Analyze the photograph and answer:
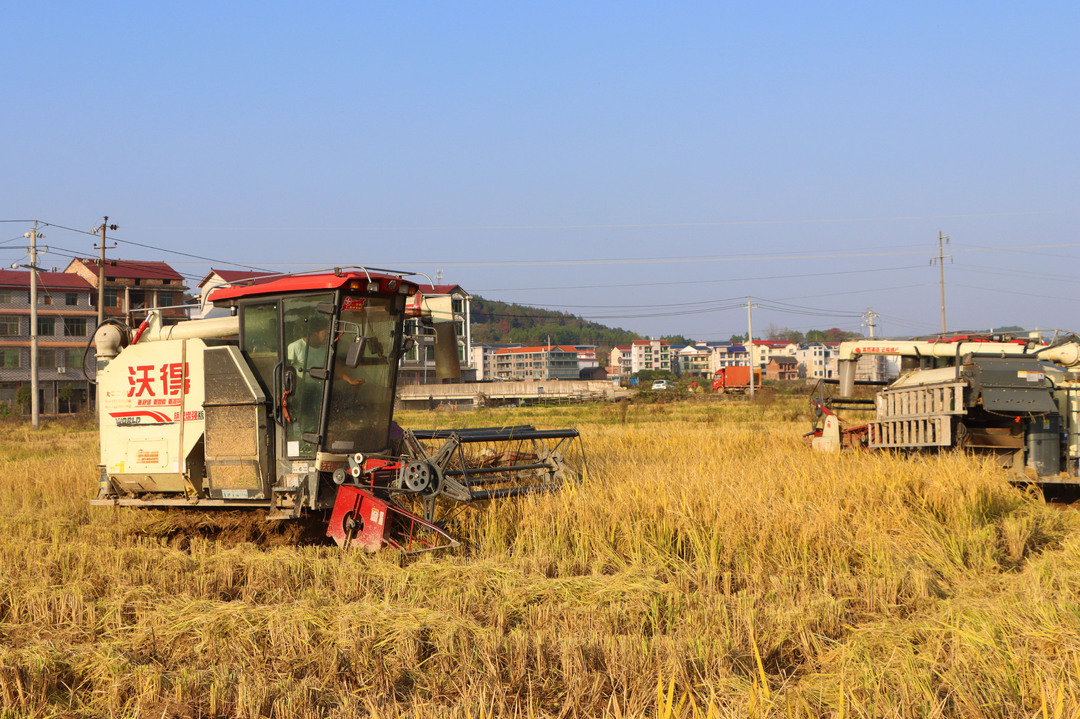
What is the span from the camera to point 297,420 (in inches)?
321

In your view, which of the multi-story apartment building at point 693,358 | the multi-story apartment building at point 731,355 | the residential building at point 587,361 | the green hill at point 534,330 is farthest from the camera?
the green hill at point 534,330

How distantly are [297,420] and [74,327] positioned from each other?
52.8 meters

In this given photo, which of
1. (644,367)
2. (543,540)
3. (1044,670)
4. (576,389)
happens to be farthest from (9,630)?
(644,367)

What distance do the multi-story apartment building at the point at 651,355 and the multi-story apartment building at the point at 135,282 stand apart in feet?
320

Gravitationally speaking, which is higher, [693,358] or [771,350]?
[771,350]

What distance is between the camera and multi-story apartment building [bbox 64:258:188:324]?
2142 inches

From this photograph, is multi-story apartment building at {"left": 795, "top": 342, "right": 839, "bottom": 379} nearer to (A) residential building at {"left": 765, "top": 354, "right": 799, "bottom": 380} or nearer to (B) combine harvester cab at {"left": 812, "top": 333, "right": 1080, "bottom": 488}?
(A) residential building at {"left": 765, "top": 354, "right": 799, "bottom": 380}

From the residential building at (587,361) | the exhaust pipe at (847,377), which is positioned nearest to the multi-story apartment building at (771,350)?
the residential building at (587,361)

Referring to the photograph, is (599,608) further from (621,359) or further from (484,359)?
(621,359)

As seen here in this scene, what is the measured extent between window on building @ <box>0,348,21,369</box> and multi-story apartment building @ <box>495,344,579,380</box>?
6689 centimetres

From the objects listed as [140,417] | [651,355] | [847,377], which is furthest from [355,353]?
[651,355]

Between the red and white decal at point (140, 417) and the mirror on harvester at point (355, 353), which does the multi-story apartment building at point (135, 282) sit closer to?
the red and white decal at point (140, 417)

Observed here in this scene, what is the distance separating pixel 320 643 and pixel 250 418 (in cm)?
379

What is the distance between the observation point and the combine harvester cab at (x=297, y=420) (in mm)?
7809
